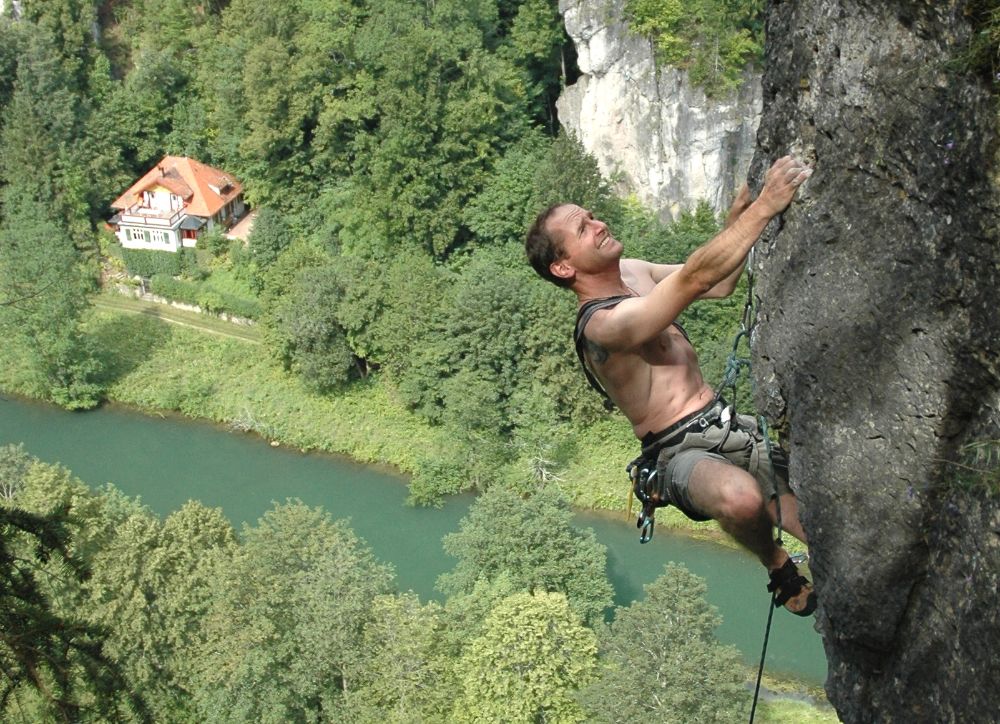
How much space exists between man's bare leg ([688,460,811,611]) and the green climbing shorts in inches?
4.7

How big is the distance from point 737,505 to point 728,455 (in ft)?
1.40

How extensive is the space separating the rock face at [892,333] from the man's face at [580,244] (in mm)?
885

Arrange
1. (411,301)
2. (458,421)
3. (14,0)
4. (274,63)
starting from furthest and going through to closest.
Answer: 1. (14,0)
2. (274,63)
3. (411,301)
4. (458,421)

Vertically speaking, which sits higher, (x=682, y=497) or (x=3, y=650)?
(x=682, y=497)

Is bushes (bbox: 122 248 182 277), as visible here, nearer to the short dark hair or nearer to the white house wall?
the white house wall

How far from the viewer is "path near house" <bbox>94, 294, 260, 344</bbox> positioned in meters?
29.7

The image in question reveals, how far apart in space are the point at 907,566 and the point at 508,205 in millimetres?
24791

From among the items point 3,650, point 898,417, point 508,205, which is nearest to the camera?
point 898,417

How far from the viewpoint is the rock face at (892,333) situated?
3.59m

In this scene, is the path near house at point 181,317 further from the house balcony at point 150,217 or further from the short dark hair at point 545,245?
the short dark hair at point 545,245

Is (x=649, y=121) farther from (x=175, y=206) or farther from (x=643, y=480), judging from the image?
(x=643, y=480)

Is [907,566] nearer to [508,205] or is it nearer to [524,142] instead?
[508,205]

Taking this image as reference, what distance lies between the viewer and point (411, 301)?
26.1 m

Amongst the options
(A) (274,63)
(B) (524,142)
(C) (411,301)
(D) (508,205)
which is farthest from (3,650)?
(A) (274,63)
